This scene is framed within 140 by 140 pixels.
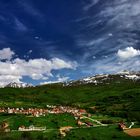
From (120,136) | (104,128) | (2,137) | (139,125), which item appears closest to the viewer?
(2,137)

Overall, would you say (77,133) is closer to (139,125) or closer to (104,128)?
(104,128)

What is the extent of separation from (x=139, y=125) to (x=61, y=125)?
4064 cm

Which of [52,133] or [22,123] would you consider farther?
[22,123]

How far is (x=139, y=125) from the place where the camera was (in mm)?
190375

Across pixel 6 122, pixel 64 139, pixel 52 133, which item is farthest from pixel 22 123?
pixel 64 139

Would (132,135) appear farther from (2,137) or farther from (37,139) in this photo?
(2,137)

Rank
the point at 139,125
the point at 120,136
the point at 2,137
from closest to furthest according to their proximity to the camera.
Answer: the point at 2,137, the point at 120,136, the point at 139,125

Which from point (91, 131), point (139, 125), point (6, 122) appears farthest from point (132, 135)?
point (6, 122)

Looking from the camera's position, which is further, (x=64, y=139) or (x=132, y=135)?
(x=132, y=135)

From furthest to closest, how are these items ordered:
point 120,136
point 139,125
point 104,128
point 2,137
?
point 139,125 < point 104,128 < point 120,136 < point 2,137

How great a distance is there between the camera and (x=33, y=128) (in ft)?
602

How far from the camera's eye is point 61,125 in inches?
7628

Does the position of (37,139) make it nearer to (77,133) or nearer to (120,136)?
(77,133)

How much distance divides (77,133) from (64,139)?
13.8 metres
